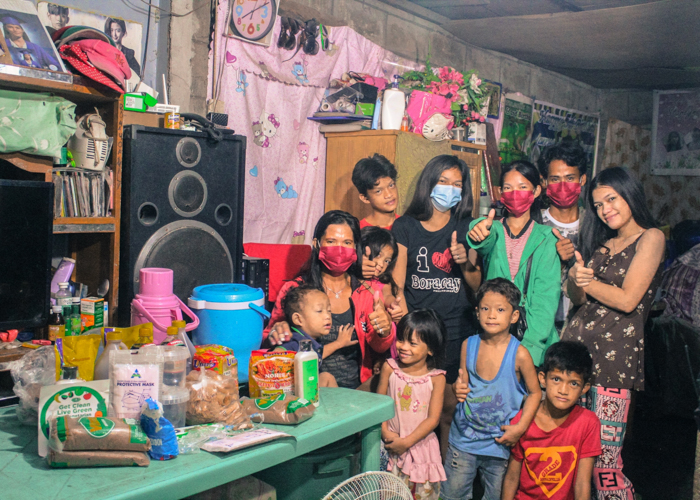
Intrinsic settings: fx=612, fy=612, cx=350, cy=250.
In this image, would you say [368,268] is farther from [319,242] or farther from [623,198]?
[623,198]

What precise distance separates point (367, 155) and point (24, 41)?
2.13 metres

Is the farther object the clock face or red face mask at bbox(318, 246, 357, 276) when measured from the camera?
the clock face

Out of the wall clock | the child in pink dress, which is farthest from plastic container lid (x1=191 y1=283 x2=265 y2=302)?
the wall clock

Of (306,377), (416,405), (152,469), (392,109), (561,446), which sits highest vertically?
(392,109)

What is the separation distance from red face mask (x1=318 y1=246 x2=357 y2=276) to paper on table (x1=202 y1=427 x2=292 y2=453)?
960 mm

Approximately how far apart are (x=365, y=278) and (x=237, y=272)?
1.76 feet

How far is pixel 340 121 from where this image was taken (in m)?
3.91

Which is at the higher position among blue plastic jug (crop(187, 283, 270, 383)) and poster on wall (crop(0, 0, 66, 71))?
poster on wall (crop(0, 0, 66, 71))

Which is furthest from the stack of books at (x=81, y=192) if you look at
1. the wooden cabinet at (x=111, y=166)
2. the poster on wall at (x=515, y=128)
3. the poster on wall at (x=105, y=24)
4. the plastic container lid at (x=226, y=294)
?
the poster on wall at (x=515, y=128)

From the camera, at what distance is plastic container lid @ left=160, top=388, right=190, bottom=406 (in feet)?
4.84

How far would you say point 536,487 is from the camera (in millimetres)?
2336

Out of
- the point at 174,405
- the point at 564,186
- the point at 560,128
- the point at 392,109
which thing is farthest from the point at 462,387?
the point at 560,128

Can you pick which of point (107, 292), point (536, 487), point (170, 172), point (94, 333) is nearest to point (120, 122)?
point (170, 172)

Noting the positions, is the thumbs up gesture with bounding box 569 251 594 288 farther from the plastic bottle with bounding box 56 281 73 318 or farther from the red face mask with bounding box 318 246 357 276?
the plastic bottle with bounding box 56 281 73 318
